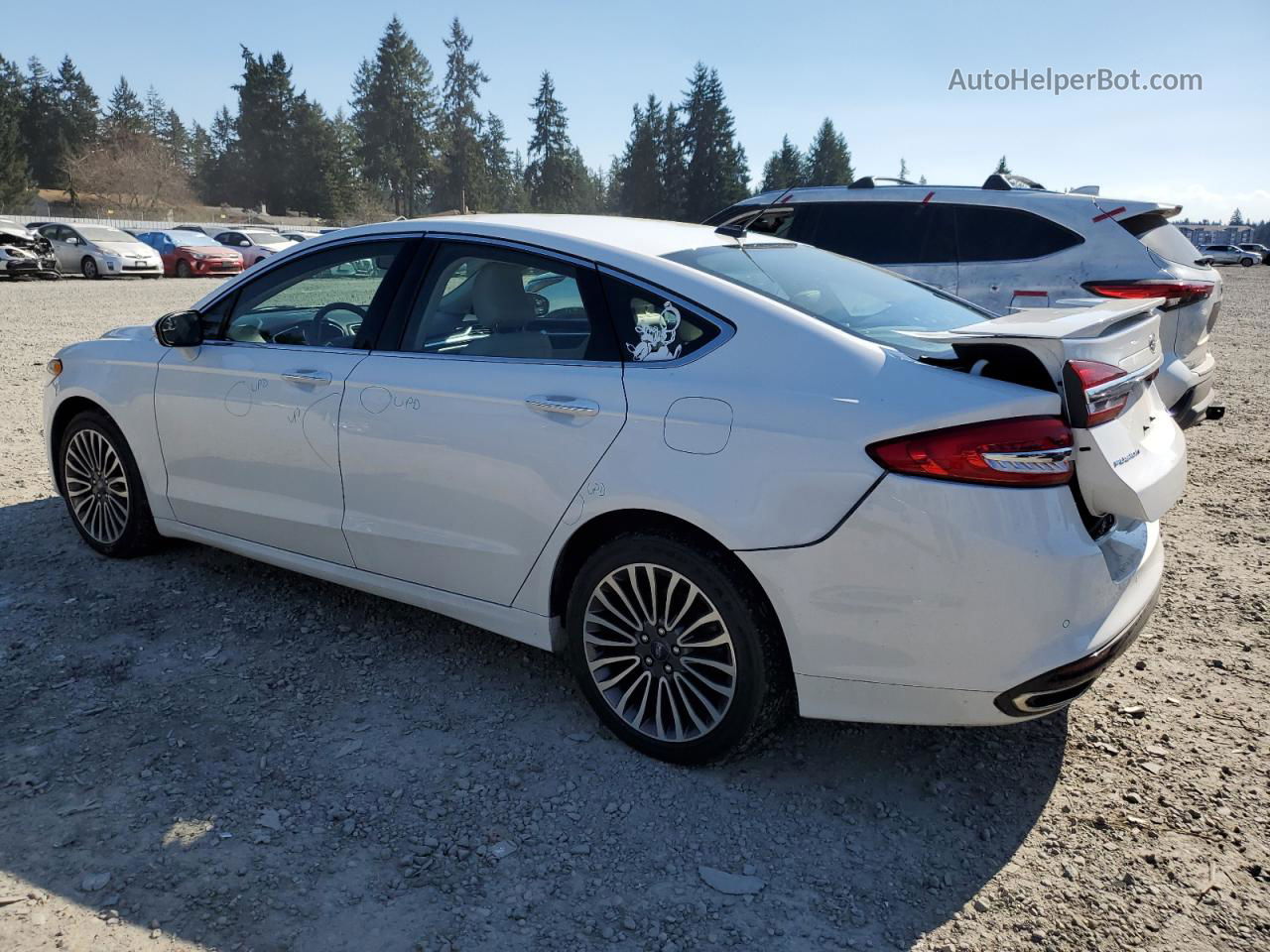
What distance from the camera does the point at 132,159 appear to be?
2677 inches

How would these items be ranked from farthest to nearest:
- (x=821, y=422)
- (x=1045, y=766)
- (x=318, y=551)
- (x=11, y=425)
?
(x=11, y=425) < (x=318, y=551) < (x=1045, y=766) < (x=821, y=422)

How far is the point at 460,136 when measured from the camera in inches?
3794

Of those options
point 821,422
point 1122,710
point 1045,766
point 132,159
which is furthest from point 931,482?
point 132,159

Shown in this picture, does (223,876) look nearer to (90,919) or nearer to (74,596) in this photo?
(90,919)

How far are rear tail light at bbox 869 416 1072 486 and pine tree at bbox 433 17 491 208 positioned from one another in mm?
96498

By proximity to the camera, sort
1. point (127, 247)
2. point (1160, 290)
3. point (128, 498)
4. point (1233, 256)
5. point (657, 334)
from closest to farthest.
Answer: point (657, 334) < point (128, 498) < point (1160, 290) < point (127, 247) < point (1233, 256)

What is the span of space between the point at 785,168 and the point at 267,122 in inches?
2366

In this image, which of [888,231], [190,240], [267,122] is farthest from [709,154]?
[888,231]

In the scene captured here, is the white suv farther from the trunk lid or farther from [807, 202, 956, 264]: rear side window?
the trunk lid

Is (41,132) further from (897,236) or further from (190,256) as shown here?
(897,236)

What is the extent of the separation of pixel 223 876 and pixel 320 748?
64cm

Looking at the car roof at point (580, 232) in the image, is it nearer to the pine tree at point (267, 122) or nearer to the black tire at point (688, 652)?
the black tire at point (688, 652)

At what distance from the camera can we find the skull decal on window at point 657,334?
300 centimetres

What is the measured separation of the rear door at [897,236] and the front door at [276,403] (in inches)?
154
